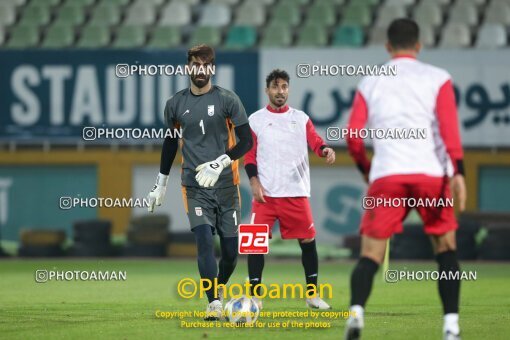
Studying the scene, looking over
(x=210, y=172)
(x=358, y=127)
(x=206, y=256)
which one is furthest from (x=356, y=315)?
(x=210, y=172)

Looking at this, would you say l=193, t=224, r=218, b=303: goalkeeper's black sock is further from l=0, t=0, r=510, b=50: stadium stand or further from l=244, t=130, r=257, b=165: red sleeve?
l=0, t=0, r=510, b=50: stadium stand

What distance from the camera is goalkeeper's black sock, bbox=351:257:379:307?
7.53m

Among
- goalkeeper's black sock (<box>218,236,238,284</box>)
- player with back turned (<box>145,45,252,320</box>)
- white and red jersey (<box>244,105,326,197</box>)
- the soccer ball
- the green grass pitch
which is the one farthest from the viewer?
white and red jersey (<box>244,105,326,197</box>)

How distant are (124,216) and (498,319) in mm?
13877

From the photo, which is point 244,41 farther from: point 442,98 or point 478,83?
point 442,98

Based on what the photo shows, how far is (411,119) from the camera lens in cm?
763

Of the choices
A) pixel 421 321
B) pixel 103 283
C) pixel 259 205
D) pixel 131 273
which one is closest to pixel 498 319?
pixel 421 321

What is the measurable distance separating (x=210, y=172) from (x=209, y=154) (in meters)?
0.27

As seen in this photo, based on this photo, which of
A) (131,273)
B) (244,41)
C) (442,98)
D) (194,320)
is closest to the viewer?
(442,98)

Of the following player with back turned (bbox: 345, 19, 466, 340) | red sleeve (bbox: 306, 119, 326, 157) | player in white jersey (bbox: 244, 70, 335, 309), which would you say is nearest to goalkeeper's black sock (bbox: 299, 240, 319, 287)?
player in white jersey (bbox: 244, 70, 335, 309)

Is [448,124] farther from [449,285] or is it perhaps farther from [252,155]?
[252,155]

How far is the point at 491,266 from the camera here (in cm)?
1908

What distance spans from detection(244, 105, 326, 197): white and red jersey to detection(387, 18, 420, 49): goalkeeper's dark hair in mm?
3347

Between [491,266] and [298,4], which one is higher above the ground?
[298,4]
